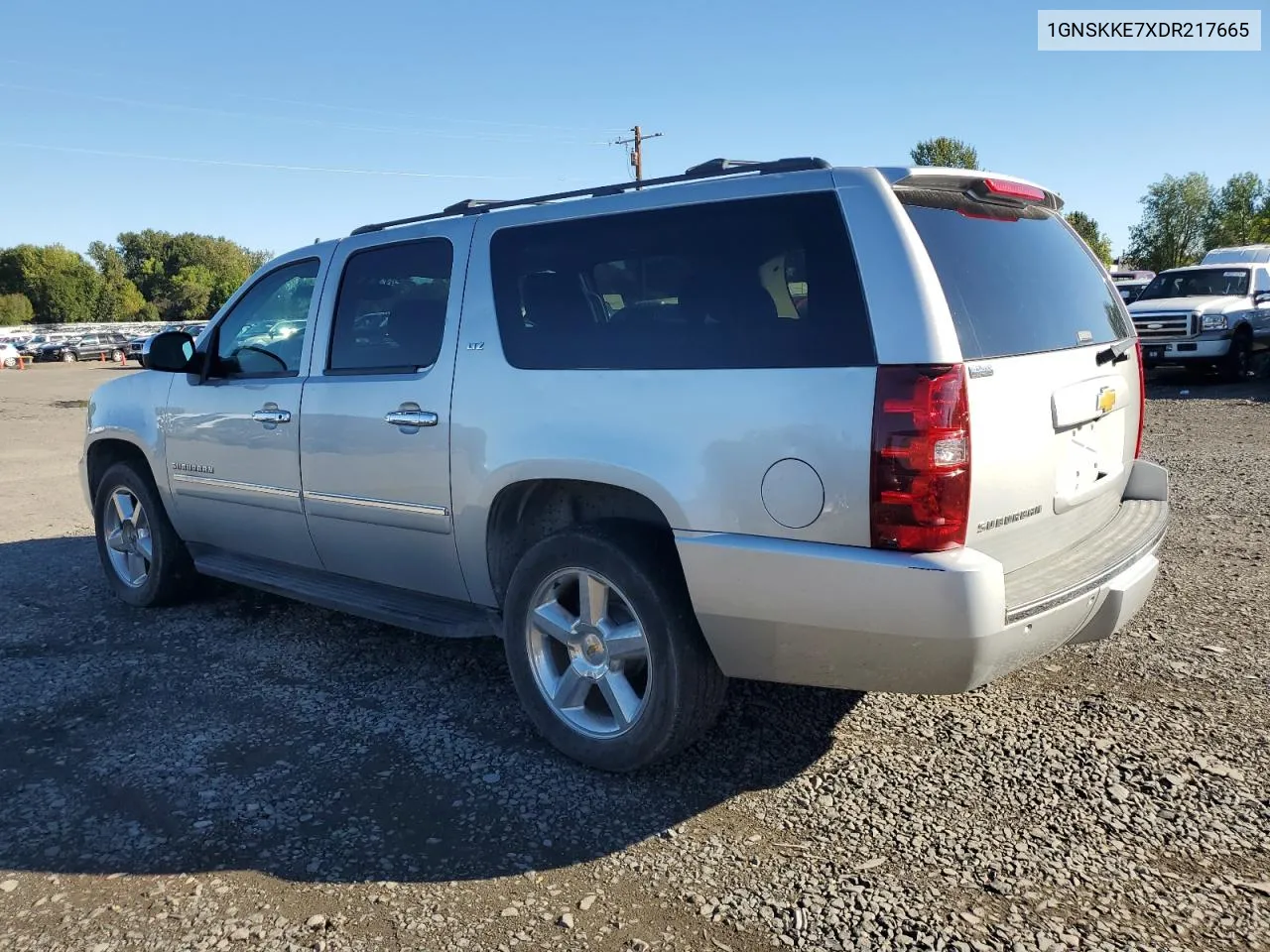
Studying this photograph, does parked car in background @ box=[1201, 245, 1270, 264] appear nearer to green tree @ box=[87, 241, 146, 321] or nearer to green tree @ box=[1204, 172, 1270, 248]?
green tree @ box=[1204, 172, 1270, 248]

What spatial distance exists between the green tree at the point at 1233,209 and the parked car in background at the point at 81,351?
71.8 meters

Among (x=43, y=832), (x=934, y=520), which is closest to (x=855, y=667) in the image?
(x=934, y=520)

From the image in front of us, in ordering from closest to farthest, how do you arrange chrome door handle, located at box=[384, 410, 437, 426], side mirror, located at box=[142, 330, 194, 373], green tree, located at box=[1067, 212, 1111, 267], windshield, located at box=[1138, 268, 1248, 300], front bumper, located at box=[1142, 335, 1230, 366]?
chrome door handle, located at box=[384, 410, 437, 426] < side mirror, located at box=[142, 330, 194, 373] < front bumper, located at box=[1142, 335, 1230, 366] < windshield, located at box=[1138, 268, 1248, 300] < green tree, located at box=[1067, 212, 1111, 267]

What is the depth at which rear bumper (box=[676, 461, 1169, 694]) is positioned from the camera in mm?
2707

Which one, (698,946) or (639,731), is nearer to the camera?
(698,946)

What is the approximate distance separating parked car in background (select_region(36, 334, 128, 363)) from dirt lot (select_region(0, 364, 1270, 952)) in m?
49.4

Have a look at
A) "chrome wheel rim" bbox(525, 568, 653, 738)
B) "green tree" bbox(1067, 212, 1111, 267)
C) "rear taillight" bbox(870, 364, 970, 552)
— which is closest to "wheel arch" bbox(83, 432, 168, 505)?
"chrome wheel rim" bbox(525, 568, 653, 738)

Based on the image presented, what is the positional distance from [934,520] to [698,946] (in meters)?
1.29

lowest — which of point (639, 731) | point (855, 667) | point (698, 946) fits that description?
point (698, 946)

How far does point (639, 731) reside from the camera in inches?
129

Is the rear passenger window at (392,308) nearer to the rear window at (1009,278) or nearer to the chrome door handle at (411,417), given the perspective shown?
the chrome door handle at (411,417)

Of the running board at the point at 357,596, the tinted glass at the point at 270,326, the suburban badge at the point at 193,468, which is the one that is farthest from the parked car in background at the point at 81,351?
the running board at the point at 357,596

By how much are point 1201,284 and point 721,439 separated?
1752 centimetres

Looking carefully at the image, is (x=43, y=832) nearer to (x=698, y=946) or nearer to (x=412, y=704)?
(x=412, y=704)
